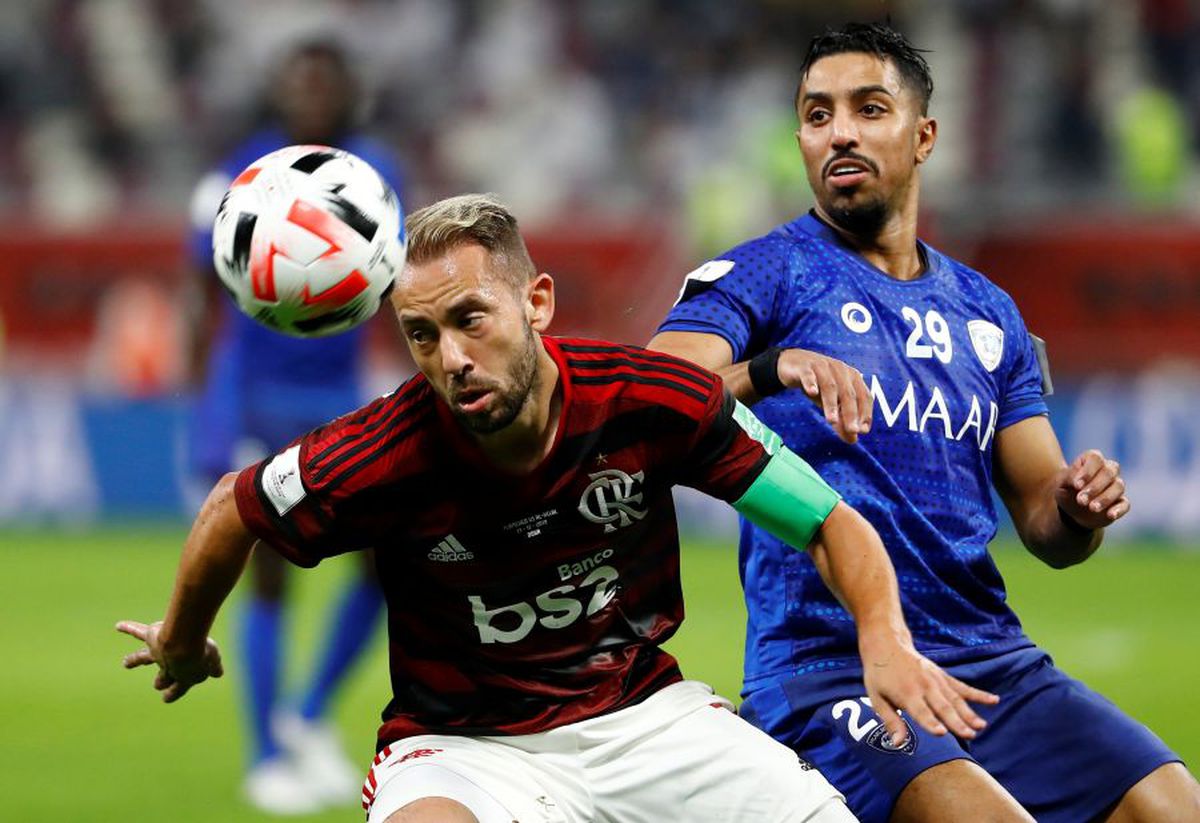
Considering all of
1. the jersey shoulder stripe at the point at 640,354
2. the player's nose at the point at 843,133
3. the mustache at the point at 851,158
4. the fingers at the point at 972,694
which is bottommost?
the fingers at the point at 972,694

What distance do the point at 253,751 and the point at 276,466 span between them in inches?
141

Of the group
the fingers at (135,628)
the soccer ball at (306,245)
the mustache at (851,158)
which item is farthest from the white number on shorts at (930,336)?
the fingers at (135,628)

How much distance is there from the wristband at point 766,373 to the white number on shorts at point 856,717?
702mm

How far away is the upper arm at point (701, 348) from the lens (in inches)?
176

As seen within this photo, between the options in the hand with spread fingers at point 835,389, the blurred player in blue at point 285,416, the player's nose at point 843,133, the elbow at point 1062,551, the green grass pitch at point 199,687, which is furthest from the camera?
the green grass pitch at point 199,687

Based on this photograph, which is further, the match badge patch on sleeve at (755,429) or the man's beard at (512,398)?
the match badge patch on sleeve at (755,429)

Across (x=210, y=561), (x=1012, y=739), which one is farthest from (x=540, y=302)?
(x=1012, y=739)

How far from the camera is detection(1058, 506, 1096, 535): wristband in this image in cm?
469

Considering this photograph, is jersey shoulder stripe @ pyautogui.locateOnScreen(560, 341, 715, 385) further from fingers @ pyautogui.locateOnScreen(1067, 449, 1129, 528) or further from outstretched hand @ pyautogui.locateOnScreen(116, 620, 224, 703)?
outstretched hand @ pyautogui.locateOnScreen(116, 620, 224, 703)

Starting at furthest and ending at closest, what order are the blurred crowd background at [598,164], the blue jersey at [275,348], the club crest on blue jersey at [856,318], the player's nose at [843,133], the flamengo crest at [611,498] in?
1. the blurred crowd background at [598,164]
2. the blue jersey at [275,348]
3. the player's nose at [843,133]
4. the club crest on blue jersey at [856,318]
5. the flamengo crest at [611,498]

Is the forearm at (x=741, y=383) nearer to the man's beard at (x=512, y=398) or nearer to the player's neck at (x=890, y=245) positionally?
the man's beard at (x=512, y=398)

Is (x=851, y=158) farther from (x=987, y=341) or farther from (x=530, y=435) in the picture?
(x=530, y=435)

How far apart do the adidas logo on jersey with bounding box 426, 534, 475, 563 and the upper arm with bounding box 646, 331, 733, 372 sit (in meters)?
0.64

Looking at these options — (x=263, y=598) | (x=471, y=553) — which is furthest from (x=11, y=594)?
(x=471, y=553)
